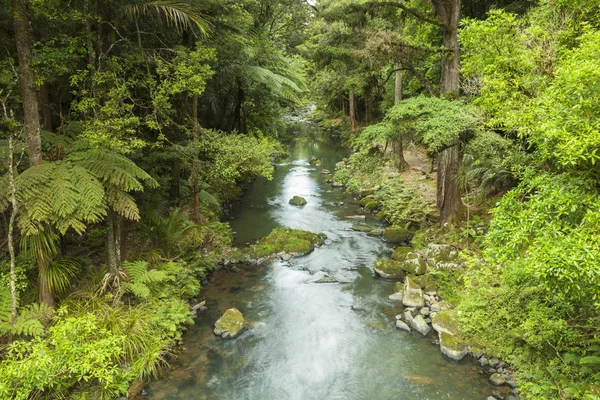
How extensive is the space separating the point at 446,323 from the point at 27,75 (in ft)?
29.8

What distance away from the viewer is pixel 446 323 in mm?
7988

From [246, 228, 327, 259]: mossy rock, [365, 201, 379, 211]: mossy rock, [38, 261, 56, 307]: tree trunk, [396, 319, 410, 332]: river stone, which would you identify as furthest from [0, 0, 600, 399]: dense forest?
[365, 201, 379, 211]: mossy rock

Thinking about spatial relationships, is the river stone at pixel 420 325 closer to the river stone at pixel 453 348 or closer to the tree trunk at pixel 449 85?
the river stone at pixel 453 348

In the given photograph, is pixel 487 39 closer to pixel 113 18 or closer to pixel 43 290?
pixel 113 18

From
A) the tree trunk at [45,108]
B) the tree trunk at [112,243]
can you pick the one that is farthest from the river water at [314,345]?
the tree trunk at [45,108]

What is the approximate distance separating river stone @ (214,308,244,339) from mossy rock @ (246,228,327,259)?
3.36 m

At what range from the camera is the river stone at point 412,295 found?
9.02m

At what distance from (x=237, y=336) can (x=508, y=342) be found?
17.8 feet

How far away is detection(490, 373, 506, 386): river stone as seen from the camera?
6.55 meters

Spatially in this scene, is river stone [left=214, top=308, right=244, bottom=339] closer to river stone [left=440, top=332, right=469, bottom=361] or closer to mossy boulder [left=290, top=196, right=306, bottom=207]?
river stone [left=440, top=332, right=469, bottom=361]

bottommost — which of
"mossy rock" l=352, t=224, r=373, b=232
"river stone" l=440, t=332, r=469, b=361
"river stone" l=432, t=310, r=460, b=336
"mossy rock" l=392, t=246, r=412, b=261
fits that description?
"river stone" l=440, t=332, r=469, b=361

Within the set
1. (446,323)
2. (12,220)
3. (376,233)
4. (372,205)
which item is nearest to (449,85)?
(376,233)

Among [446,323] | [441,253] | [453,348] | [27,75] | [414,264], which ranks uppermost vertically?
[27,75]

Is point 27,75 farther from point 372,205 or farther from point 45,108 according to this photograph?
point 372,205
